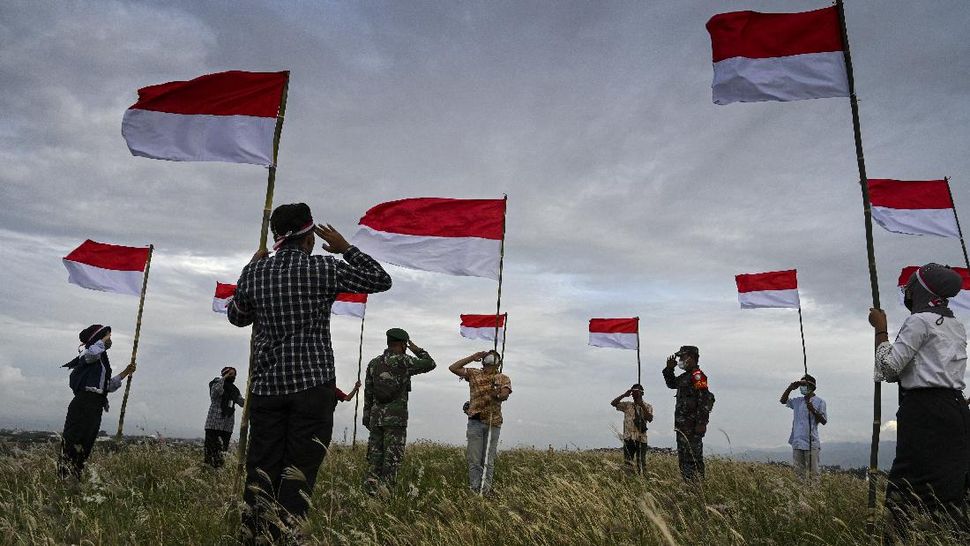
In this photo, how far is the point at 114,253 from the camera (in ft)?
47.6

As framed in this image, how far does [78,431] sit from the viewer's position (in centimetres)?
862

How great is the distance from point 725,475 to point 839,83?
6.37m

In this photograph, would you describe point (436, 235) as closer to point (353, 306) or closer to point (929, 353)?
point (929, 353)

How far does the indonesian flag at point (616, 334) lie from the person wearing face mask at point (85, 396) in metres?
16.0

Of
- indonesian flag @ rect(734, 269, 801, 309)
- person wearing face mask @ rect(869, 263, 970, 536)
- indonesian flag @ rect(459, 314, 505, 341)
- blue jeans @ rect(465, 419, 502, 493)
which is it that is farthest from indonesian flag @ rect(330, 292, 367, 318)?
person wearing face mask @ rect(869, 263, 970, 536)

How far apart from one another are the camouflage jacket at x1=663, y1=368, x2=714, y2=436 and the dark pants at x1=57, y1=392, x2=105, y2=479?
9591 millimetres

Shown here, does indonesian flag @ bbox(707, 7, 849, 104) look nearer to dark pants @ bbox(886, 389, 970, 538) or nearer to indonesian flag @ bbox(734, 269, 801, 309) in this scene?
dark pants @ bbox(886, 389, 970, 538)

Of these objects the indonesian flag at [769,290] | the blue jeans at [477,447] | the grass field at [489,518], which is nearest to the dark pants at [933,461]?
the grass field at [489,518]

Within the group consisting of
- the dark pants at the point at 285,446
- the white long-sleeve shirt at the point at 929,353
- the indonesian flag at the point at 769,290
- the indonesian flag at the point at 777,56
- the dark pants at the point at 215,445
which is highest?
the indonesian flag at the point at 777,56

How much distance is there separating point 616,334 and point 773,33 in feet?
52.0

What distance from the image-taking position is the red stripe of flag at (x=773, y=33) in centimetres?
638

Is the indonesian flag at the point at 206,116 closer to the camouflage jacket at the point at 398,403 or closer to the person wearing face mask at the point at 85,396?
the person wearing face mask at the point at 85,396

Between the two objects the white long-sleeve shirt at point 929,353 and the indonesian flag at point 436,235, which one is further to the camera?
the indonesian flag at point 436,235

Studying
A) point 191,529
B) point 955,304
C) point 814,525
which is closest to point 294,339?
point 191,529
